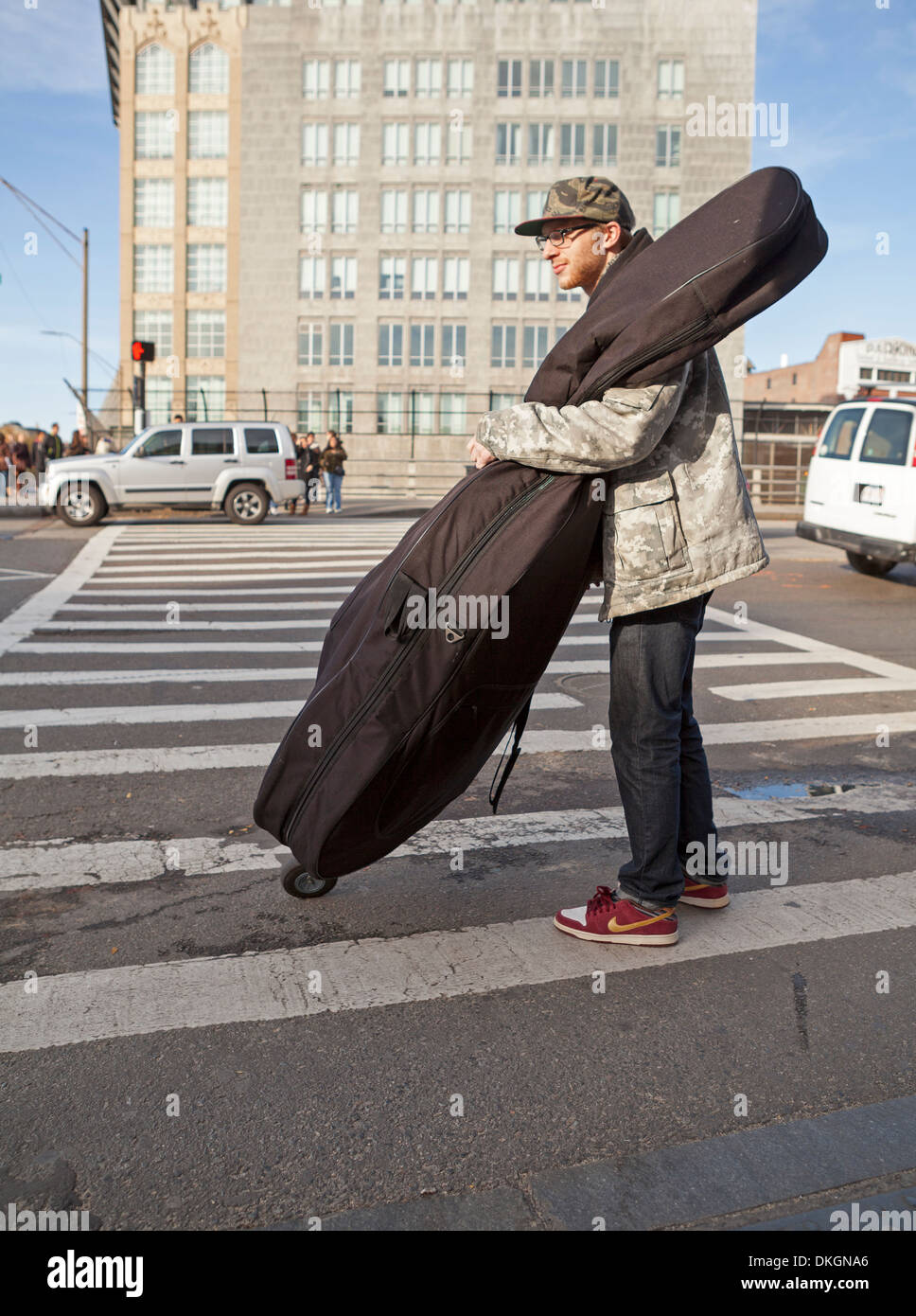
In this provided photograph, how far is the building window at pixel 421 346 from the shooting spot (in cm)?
5425

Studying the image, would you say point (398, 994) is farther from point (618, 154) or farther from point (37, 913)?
point (618, 154)

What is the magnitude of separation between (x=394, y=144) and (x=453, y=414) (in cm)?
1311

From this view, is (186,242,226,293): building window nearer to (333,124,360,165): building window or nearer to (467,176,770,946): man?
(333,124,360,165): building window

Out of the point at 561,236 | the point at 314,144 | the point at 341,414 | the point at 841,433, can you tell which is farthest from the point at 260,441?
the point at 314,144

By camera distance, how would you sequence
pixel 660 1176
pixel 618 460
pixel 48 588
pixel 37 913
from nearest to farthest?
pixel 660 1176 → pixel 618 460 → pixel 37 913 → pixel 48 588

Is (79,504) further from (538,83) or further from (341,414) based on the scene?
(538,83)

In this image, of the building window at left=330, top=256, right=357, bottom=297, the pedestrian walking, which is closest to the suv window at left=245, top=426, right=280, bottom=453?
the pedestrian walking

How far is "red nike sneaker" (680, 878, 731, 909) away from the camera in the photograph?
3664 millimetres

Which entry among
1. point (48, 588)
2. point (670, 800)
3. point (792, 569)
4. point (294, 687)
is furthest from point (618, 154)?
point (670, 800)

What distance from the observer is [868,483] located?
13.0 meters

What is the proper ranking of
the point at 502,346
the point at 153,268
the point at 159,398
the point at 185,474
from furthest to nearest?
the point at 159,398
the point at 153,268
the point at 502,346
the point at 185,474

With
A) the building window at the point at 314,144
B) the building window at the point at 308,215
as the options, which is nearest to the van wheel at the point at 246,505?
the building window at the point at 308,215

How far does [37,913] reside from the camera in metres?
3.60
